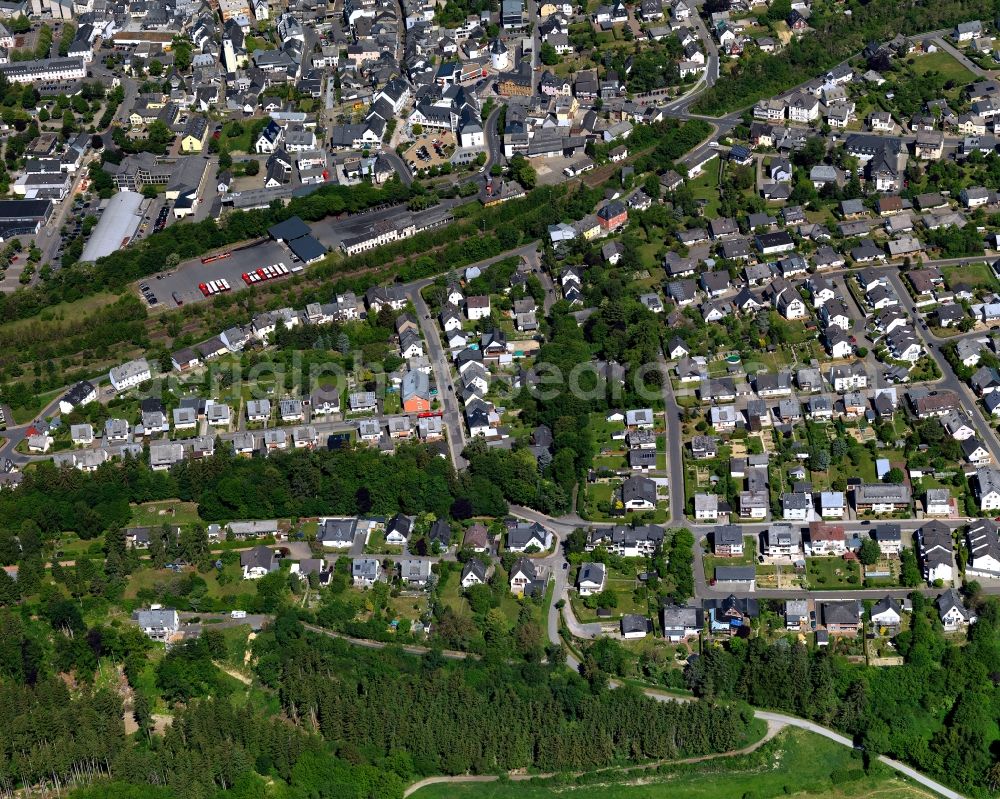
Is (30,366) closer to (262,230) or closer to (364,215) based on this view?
(262,230)

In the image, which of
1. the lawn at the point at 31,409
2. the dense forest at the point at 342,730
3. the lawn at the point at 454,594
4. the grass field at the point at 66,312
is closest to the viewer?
the dense forest at the point at 342,730

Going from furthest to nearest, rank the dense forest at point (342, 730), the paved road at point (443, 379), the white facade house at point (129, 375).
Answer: the white facade house at point (129, 375)
the paved road at point (443, 379)
the dense forest at point (342, 730)

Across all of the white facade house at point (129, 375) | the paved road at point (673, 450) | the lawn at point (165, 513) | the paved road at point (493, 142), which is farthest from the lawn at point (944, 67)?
Result: the lawn at point (165, 513)

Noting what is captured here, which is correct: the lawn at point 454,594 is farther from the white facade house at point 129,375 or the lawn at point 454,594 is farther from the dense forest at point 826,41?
the dense forest at point 826,41

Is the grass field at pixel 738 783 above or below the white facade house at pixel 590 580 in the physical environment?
below

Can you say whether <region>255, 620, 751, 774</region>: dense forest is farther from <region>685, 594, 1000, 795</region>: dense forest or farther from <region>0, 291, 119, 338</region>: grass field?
<region>0, 291, 119, 338</region>: grass field

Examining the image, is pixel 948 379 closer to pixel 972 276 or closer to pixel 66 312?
pixel 972 276

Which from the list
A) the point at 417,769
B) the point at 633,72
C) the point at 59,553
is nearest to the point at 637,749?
the point at 417,769
